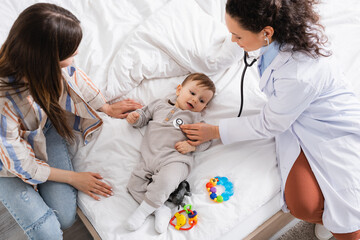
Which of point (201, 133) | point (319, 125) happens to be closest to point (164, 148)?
point (201, 133)

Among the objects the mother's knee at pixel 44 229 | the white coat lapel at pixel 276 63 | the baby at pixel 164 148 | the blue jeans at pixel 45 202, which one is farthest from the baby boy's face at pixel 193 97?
the mother's knee at pixel 44 229

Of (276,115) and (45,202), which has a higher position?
(276,115)

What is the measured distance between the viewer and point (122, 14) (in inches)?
69.0

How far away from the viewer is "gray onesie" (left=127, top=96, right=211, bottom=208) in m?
1.21

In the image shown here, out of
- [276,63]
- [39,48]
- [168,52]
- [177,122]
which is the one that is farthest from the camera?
[168,52]

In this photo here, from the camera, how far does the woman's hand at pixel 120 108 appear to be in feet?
4.89

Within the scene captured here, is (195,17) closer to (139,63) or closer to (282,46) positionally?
(139,63)

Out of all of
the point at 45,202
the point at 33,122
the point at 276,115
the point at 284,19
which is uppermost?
the point at 284,19

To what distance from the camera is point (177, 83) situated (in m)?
1.62

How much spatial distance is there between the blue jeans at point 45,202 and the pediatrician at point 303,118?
23.0 inches

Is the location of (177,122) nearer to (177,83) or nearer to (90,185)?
(177,83)

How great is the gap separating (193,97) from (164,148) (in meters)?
0.29

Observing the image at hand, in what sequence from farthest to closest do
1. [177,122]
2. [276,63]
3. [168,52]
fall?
[168,52], [177,122], [276,63]

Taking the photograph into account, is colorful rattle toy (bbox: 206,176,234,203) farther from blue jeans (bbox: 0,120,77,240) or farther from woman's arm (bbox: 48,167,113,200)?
blue jeans (bbox: 0,120,77,240)
